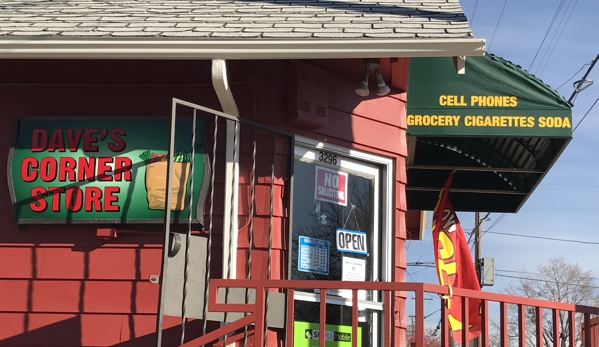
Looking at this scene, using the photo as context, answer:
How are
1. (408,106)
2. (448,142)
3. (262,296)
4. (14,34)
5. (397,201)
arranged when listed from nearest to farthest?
(262,296)
(14,34)
(397,201)
(408,106)
(448,142)

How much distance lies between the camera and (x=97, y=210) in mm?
5848

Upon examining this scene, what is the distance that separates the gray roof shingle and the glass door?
1030 millimetres

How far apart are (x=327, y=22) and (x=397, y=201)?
1617 millimetres

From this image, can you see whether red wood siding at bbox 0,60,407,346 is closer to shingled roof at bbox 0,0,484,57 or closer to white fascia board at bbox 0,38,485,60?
shingled roof at bbox 0,0,484,57

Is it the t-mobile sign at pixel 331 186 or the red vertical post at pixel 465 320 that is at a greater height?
the t-mobile sign at pixel 331 186

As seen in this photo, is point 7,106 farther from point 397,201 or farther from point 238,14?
point 397,201

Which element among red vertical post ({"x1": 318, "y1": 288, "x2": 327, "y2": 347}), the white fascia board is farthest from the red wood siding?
Result: red vertical post ({"x1": 318, "y1": 288, "x2": 327, "y2": 347})

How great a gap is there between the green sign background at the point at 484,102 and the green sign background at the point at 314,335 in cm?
204

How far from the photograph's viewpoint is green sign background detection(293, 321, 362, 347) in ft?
19.1

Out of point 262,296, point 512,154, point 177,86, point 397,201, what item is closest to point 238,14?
point 177,86

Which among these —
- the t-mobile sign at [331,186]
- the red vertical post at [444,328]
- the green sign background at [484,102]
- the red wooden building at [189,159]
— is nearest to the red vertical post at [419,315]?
the red vertical post at [444,328]

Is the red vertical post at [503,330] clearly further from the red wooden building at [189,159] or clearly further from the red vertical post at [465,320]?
the red wooden building at [189,159]

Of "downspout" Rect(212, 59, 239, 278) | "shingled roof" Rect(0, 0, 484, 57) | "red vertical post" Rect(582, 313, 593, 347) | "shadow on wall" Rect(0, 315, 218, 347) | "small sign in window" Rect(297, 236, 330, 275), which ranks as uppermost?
"shingled roof" Rect(0, 0, 484, 57)

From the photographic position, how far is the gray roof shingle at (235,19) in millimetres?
5453
